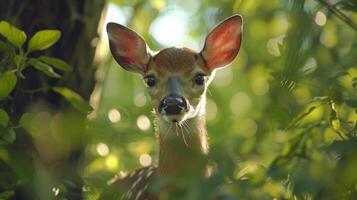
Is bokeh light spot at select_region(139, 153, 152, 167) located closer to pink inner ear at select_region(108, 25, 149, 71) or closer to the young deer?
the young deer

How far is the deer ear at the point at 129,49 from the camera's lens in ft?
19.4

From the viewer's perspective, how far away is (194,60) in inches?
231

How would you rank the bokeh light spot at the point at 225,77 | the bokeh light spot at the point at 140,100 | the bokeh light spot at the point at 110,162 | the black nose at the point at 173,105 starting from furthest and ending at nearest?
the bokeh light spot at the point at 225,77, the bokeh light spot at the point at 140,100, the bokeh light spot at the point at 110,162, the black nose at the point at 173,105

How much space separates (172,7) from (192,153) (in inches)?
→ 204

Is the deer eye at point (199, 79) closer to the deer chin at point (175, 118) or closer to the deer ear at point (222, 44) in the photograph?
the deer ear at point (222, 44)

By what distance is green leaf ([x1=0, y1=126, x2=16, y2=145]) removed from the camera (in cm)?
347

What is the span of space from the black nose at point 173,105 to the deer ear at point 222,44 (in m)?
0.81

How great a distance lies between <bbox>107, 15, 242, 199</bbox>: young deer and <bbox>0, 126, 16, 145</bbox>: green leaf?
5.54ft

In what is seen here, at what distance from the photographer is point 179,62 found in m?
5.75

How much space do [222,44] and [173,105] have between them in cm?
97

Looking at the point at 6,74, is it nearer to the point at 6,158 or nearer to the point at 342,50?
the point at 6,158

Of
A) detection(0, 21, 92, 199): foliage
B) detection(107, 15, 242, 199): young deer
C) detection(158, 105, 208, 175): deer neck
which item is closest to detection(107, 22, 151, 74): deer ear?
detection(107, 15, 242, 199): young deer

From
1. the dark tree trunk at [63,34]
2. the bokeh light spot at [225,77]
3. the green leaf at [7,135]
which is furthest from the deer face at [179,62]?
the bokeh light spot at [225,77]

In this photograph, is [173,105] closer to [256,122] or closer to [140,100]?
[256,122]
